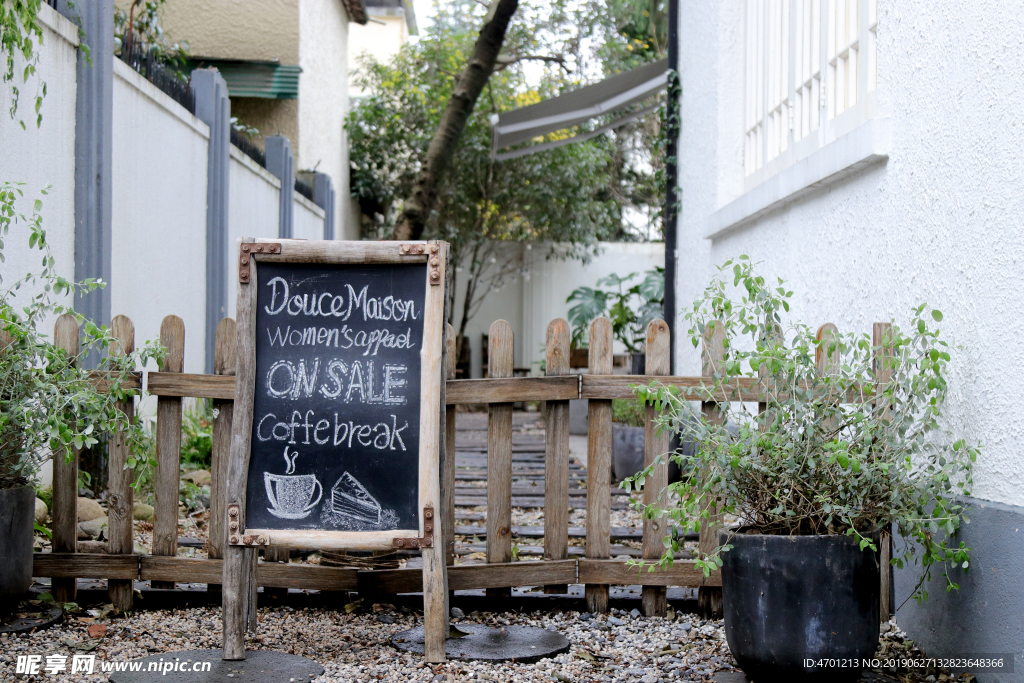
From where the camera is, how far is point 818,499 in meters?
2.68

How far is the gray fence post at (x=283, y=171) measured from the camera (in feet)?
32.2

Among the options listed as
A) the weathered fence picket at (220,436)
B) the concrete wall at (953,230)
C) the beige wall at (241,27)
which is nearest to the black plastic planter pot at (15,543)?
the weathered fence picket at (220,436)

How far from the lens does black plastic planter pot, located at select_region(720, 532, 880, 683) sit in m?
2.65

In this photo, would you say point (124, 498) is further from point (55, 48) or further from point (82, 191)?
point (55, 48)

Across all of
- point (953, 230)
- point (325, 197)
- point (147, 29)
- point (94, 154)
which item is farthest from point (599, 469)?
point (325, 197)

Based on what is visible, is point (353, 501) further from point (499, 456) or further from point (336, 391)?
point (499, 456)

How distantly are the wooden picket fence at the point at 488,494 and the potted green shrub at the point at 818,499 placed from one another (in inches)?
23.3

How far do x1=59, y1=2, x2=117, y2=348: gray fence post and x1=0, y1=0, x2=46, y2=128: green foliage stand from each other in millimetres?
602

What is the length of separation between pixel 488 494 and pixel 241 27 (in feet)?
30.4

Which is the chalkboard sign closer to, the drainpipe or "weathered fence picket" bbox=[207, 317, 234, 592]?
"weathered fence picket" bbox=[207, 317, 234, 592]

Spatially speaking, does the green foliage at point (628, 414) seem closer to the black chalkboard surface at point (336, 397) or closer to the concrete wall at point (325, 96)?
the black chalkboard surface at point (336, 397)

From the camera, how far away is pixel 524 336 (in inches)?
603

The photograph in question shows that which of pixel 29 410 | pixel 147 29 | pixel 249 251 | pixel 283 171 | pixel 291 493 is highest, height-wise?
pixel 147 29

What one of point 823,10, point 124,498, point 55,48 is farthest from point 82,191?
point 823,10
